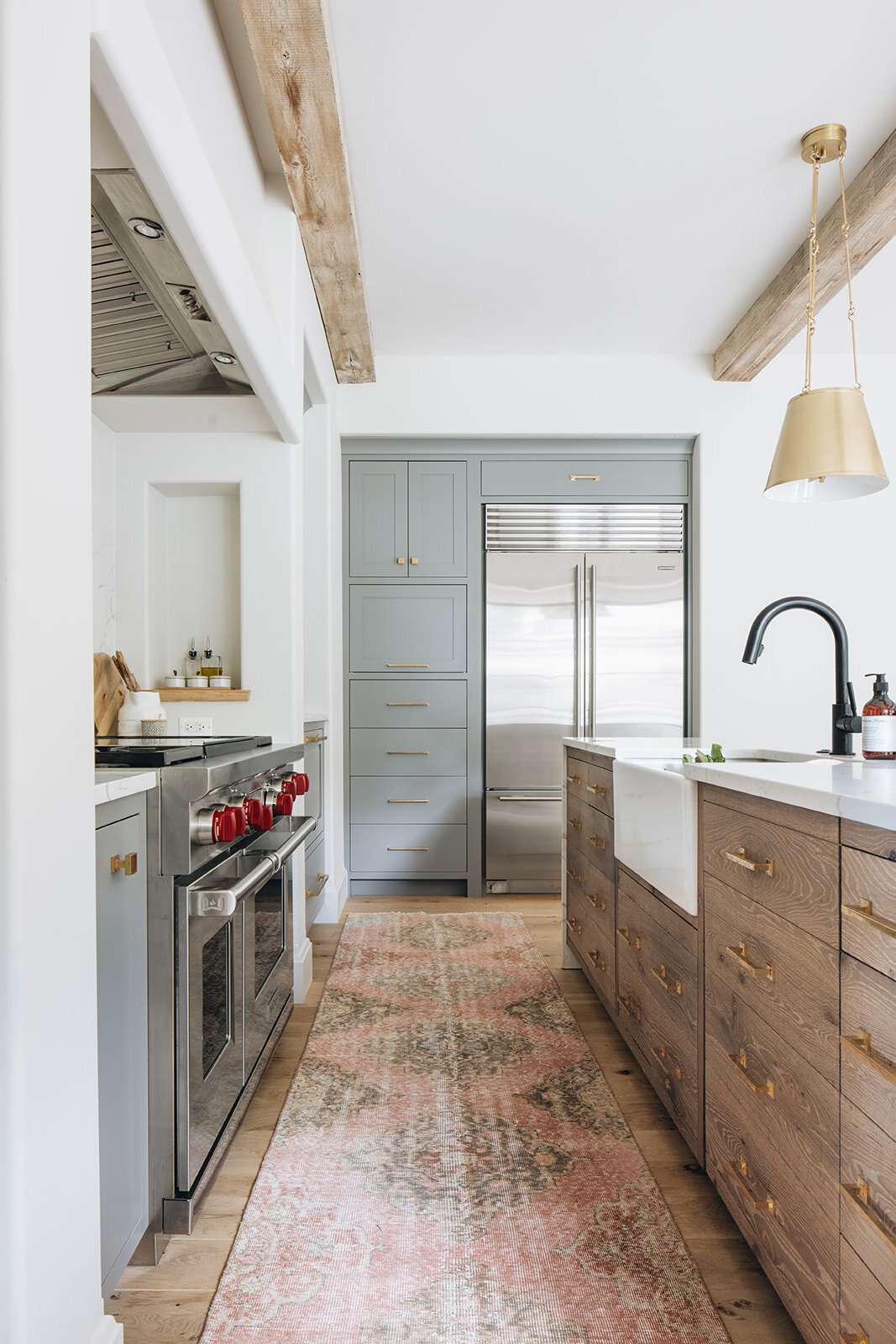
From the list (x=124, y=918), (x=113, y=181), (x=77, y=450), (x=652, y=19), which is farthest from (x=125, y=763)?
(x=652, y=19)

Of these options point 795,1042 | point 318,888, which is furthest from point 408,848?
point 795,1042

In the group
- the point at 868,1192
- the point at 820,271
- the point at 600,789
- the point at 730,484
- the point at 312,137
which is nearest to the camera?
the point at 868,1192

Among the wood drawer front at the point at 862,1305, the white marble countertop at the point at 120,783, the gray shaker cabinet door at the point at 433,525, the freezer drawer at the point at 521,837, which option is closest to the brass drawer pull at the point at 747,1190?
the wood drawer front at the point at 862,1305

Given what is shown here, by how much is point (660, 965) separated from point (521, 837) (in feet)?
8.38

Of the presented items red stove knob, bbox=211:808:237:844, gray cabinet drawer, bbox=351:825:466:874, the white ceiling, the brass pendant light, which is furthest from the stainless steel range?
gray cabinet drawer, bbox=351:825:466:874

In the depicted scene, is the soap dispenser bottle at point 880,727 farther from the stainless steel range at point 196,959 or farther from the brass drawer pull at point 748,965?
the stainless steel range at point 196,959

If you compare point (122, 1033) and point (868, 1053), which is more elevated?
point (868, 1053)

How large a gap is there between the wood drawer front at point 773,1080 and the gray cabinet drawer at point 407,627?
300 centimetres

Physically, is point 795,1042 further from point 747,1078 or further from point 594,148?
point 594,148

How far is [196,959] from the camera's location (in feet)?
5.31

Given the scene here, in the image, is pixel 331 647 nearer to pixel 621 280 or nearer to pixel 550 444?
pixel 550 444

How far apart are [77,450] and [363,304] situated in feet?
9.06

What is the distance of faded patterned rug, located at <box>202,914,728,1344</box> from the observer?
1.38 m

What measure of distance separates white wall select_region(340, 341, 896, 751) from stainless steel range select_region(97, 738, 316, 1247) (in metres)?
2.93
